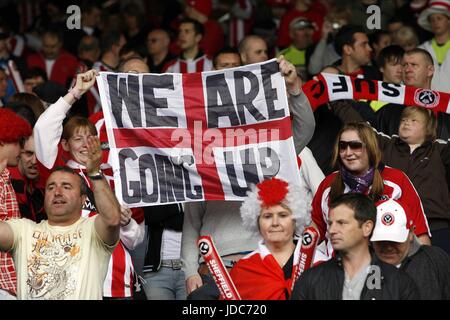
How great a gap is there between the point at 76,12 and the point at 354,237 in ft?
14.2

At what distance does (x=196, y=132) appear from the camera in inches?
381

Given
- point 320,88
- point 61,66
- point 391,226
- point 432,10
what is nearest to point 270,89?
point 320,88

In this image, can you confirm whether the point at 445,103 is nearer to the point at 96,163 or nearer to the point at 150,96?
the point at 150,96

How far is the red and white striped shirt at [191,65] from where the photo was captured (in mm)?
13836

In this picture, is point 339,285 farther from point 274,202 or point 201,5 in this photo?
point 201,5

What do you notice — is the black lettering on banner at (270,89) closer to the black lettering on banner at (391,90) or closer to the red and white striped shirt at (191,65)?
the black lettering on banner at (391,90)

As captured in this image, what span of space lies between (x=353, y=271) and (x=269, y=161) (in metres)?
1.51

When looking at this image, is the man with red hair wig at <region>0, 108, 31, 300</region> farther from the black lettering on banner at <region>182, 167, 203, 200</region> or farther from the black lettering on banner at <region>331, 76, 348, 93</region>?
the black lettering on banner at <region>331, 76, 348, 93</region>

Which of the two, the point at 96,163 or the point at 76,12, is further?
the point at 76,12

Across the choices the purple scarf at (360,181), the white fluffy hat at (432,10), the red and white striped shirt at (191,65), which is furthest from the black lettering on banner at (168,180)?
the white fluffy hat at (432,10)

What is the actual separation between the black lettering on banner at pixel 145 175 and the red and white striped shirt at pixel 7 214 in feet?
2.89

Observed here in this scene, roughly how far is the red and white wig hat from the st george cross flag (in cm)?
59

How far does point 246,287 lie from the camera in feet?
28.3
